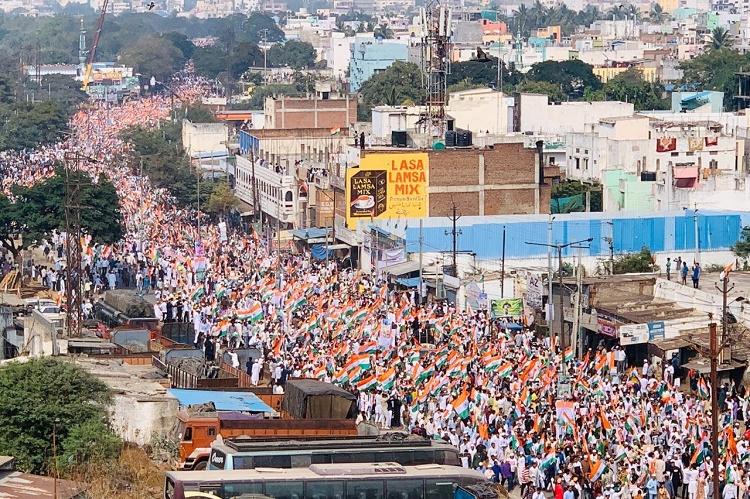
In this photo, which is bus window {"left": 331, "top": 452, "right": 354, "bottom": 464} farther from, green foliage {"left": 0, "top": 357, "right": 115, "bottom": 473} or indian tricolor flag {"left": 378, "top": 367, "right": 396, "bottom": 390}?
indian tricolor flag {"left": 378, "top": 367, "right": 396, "bottom": 390}

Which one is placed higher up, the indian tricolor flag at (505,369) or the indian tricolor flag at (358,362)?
the indian tricolor flag at (505,369)

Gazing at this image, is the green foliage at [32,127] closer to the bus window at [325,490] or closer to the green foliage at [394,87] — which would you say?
the green foliage at [394,87]

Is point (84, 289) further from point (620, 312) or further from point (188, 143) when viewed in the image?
point (188, 143)

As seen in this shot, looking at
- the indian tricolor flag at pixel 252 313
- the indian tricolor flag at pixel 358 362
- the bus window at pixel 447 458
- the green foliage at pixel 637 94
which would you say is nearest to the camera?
the bus window at pixel 447 458

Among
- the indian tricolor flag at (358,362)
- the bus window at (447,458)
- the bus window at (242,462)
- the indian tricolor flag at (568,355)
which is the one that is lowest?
the indian tricolor flag at (568,355)

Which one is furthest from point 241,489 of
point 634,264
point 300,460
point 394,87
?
point 394,87

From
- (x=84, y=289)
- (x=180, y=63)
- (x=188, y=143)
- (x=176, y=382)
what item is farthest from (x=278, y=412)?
(x=180, y=63)

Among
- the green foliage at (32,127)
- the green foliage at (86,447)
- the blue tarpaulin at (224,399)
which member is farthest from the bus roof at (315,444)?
the green foliage at (32,127)

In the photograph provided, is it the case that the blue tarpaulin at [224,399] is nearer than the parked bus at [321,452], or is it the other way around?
the parked bus at [321,452]
